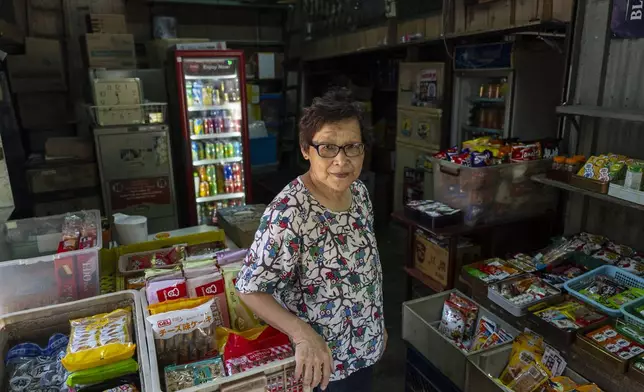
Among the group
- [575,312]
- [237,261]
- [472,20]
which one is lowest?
[575,312]

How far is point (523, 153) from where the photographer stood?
3166 mm

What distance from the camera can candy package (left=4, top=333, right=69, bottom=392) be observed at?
1.49 metres

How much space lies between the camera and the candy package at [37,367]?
4.88ft

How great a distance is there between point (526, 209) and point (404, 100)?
8.39 ft

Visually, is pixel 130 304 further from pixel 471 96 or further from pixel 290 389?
pixel 471 96

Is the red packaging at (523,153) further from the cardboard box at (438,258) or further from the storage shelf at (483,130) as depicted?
the storage shelf at (483,130)

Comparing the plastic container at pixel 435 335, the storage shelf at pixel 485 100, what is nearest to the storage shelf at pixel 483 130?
the storage shelf at pixel 485 100

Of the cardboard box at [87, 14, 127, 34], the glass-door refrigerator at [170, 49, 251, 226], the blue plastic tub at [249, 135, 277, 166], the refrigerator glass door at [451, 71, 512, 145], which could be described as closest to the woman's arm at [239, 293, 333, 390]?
the refrigerator glass door at [451, 71, 512, 145]

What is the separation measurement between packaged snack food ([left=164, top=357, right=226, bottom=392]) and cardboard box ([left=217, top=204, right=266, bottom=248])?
1281mm

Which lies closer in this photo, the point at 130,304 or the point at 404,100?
the point at 130,304

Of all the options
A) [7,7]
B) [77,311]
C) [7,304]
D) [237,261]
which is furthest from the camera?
[7,7]

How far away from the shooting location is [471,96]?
4.75 metres

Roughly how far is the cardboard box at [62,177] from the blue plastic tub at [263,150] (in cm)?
357

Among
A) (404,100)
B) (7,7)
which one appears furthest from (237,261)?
(7,7)
